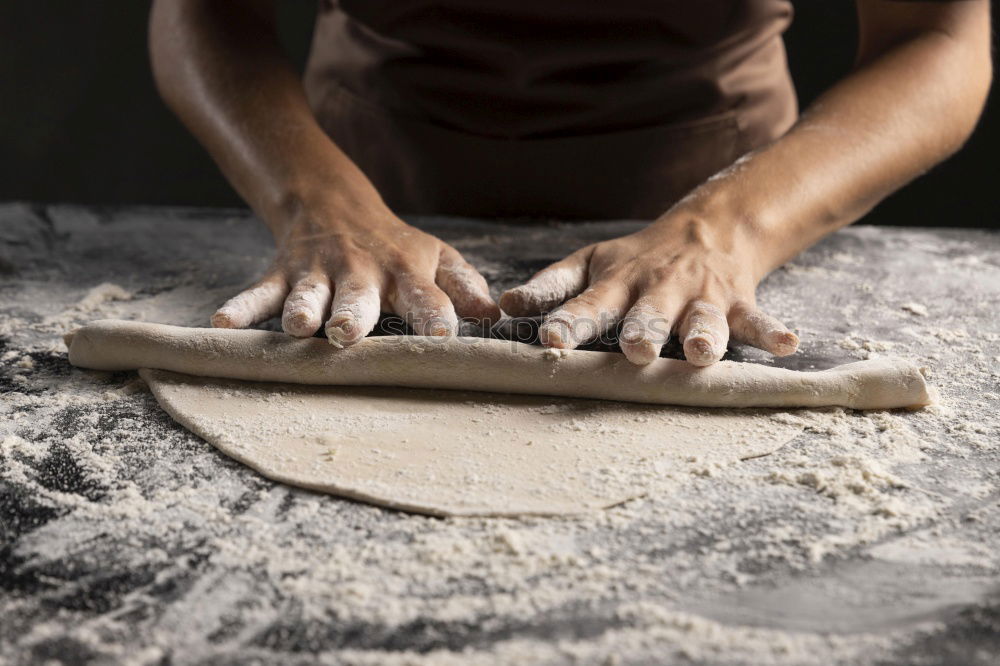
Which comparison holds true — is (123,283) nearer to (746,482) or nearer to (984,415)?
(746,482)

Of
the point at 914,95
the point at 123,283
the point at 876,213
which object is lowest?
the point at 876,213

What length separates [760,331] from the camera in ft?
4.18

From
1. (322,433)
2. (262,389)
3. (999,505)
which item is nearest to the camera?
(999,505)

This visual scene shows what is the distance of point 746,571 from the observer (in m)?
0.86

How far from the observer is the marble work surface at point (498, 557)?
2.52 ft

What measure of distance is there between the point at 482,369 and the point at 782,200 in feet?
2.23

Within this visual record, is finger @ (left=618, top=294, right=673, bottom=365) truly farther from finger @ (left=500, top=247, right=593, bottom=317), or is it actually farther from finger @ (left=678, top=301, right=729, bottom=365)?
finger @ (left=500, top=247, right=593, bottom=317)

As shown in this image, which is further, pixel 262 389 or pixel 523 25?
pixel 523 25

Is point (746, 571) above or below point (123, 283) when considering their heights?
above

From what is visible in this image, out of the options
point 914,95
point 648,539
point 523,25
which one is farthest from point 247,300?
point 914,95

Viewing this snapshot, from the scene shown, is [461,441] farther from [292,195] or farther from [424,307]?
[292,195]

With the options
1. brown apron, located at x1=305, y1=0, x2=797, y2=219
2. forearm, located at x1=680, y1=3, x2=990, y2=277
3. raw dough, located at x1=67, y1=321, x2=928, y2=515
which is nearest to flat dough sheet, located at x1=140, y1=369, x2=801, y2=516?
raw dough, located at x1=67, y1=321, x2=928, y2=515

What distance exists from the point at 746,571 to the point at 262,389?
0.69 m

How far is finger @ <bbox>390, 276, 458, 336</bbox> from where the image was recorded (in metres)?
1.29
